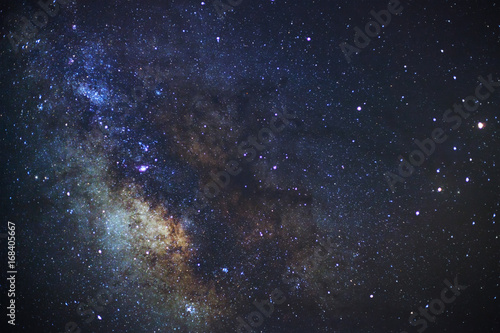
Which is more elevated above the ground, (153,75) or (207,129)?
(153,75)

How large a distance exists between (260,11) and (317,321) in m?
2.57

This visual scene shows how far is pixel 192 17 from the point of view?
186 centimetres

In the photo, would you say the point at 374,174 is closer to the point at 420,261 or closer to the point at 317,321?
the point at 420,261

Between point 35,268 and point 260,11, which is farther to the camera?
point 35,268

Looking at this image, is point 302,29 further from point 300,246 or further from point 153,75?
point 300,246

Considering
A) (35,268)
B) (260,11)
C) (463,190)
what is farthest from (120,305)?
(463,190)

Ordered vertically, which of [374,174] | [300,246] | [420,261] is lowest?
[420,261]

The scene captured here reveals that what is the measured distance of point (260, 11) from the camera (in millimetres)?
1888

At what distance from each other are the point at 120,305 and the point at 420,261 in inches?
98.5

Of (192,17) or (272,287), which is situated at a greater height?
(192,17)

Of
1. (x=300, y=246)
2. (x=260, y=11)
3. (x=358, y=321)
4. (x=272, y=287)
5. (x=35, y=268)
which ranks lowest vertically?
(x=358, y=321)

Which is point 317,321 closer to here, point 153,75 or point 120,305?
point 120,305

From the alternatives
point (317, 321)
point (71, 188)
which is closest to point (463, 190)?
point (317, 321)

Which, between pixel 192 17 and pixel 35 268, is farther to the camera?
pixel 35 268
